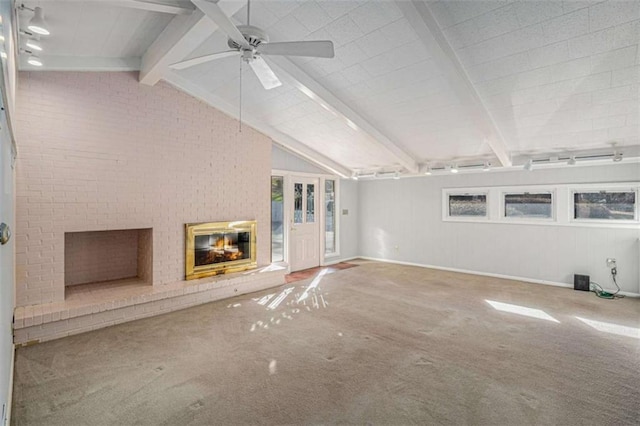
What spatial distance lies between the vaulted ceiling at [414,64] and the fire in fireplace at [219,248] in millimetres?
1829

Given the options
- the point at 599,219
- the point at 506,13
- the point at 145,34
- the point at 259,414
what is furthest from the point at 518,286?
the point at 145,34

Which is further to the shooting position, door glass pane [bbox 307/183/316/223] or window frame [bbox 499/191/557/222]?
door glass pane [bbox 307/183/316/223]

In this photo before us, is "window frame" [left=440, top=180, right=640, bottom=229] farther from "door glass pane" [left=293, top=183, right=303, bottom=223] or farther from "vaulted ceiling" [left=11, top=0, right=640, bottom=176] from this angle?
"door glass pane" [left=293, top=183, right=303, bottom=223]

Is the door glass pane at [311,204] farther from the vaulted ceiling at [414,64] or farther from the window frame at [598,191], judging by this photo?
the window frame at [598,191]

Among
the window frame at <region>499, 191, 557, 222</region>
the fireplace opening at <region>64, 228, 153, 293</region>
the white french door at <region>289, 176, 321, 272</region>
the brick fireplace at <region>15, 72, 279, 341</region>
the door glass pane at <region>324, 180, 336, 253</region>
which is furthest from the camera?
the door glass pane at <region>324, 180, 336, 253</region>

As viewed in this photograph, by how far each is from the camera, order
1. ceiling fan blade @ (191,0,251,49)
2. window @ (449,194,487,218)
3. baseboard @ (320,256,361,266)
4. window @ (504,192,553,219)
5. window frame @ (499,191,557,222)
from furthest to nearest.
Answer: baseboard @ (320,256,361,266), window @ (449,194,487,218), window @ (504,192,553,219), window frame @ (499,191,557,222), ceiling fan blade @ (191,0,251,49)

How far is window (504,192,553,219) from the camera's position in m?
5.99

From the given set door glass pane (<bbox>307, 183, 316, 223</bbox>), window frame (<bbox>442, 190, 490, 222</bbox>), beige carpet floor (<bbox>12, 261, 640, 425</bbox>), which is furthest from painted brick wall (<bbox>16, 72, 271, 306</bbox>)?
window frame (<bbox>442, 190, 490, 222</bbox>)

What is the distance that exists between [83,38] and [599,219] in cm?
765

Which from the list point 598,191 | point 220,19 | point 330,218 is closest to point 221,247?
point 330,218

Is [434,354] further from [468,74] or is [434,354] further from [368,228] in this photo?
[368,228]

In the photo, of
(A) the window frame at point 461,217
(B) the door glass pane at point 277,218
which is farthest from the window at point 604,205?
(B) the door glass pane at point 277,218

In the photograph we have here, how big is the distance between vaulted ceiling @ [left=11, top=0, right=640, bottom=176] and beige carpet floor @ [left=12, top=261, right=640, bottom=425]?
2.54 meters

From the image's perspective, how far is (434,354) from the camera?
316 cm
